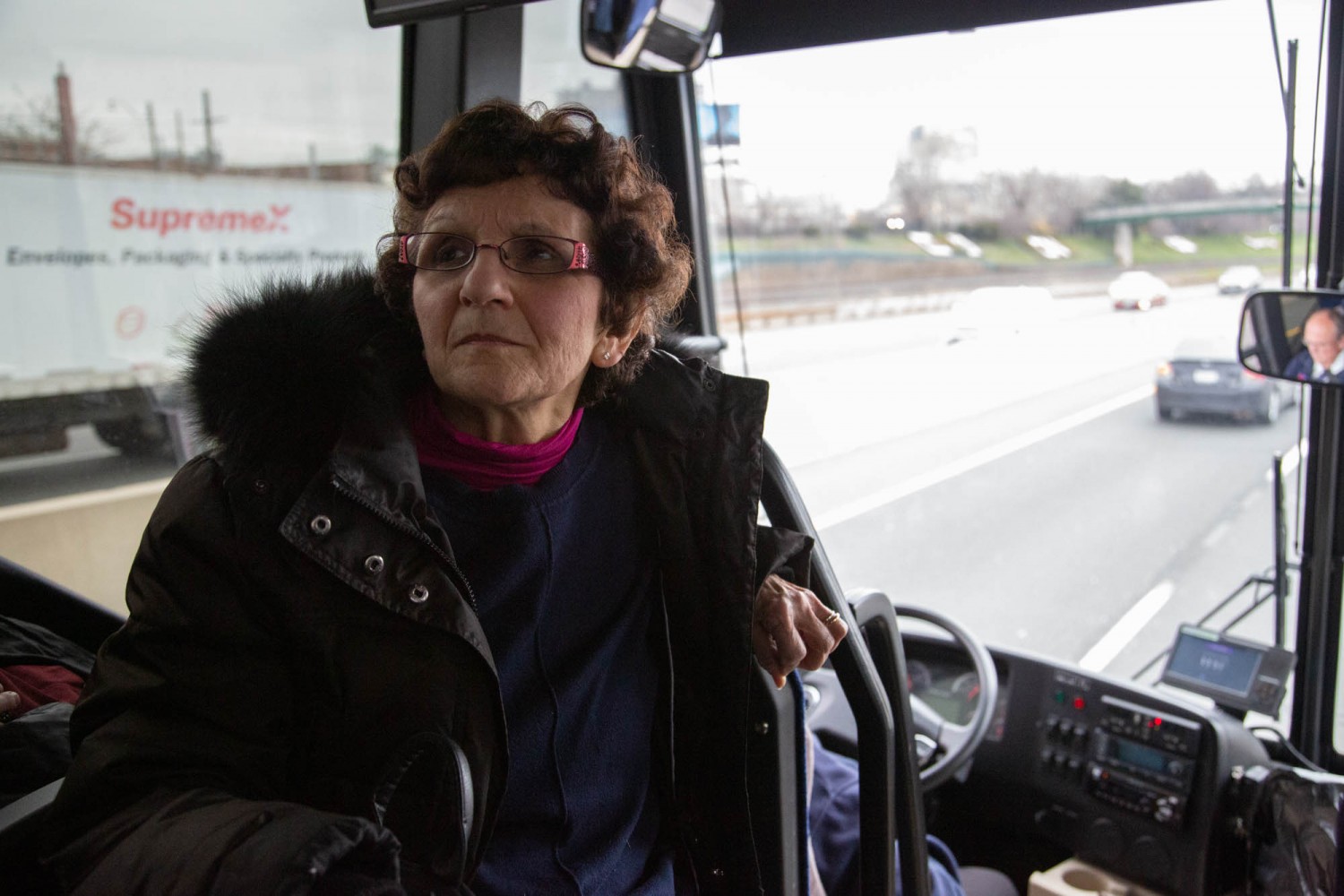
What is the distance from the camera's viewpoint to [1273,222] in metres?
2.35

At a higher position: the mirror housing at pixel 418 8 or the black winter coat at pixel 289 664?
the mirror housing at pixel 418 8

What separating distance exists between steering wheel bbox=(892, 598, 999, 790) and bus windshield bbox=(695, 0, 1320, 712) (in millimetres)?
364

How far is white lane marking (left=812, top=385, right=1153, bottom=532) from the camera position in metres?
2.89

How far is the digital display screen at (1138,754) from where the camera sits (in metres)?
2.54

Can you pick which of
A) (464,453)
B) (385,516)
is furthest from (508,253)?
(385,516)

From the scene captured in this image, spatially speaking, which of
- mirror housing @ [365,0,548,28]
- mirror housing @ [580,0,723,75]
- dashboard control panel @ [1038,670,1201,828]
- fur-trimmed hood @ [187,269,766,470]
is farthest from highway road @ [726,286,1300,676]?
fur-trimmed hood @ [187,269,766,470]

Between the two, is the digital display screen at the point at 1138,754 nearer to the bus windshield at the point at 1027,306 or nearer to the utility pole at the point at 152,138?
the bus windshield at the point at 1027,306

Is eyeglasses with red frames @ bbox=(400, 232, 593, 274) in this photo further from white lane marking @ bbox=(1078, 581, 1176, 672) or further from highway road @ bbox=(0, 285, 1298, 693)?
white lane marking @ bbox=(1078, 581, 1176, 672)

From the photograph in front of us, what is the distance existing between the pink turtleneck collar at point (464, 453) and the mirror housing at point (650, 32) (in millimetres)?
1017

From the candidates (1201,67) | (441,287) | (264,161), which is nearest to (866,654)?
(441,287)

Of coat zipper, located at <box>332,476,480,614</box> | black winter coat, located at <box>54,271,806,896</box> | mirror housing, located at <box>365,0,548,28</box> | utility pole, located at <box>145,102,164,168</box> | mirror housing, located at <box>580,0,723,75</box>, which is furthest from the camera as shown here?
utility pole, located at <box>145,102,164,168</box>

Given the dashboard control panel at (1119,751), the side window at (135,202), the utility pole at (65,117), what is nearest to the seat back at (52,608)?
the side window at (135,202)

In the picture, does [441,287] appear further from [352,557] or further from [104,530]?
[104,530]

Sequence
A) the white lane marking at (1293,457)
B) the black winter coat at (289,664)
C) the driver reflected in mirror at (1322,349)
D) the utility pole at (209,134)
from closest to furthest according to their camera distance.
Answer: the black winter coat at (289,664), the driver reflected in mirror at (1322,349), the white lane marking at (1293,457), the utility pole at (209,134)
